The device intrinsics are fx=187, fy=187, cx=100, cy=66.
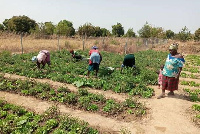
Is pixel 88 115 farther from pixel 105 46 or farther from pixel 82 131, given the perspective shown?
pixel 105 46

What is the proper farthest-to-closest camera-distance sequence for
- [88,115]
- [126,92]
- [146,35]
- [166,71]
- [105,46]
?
[146,35]
[105,46]
[126,92]
[166,71]
[88,115]

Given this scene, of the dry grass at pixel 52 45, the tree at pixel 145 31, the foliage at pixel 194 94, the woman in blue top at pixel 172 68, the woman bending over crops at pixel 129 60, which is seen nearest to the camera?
the woman in blue top at pixel 172 68

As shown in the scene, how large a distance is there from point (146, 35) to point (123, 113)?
3761cm

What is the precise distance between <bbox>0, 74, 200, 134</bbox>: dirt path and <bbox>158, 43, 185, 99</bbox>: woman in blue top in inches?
21.2

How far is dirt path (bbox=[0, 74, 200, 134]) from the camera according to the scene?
4.56m

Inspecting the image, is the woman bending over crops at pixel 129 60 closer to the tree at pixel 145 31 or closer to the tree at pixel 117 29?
the tree at pixel 145 31

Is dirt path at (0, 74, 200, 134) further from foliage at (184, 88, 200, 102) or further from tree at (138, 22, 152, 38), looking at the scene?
tree at (138, 22, 152, 38)

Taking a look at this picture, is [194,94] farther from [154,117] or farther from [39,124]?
[39,124]

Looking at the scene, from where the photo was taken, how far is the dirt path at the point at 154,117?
456 centimetres

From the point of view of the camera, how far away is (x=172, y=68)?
583 centimetres

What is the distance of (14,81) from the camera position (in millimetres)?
7773

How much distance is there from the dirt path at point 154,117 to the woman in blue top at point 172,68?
54 centimetres

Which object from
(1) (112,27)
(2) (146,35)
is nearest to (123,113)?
(2) (146,35)

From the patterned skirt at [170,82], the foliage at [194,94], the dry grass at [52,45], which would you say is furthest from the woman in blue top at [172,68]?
the dry grass at [52,45]
